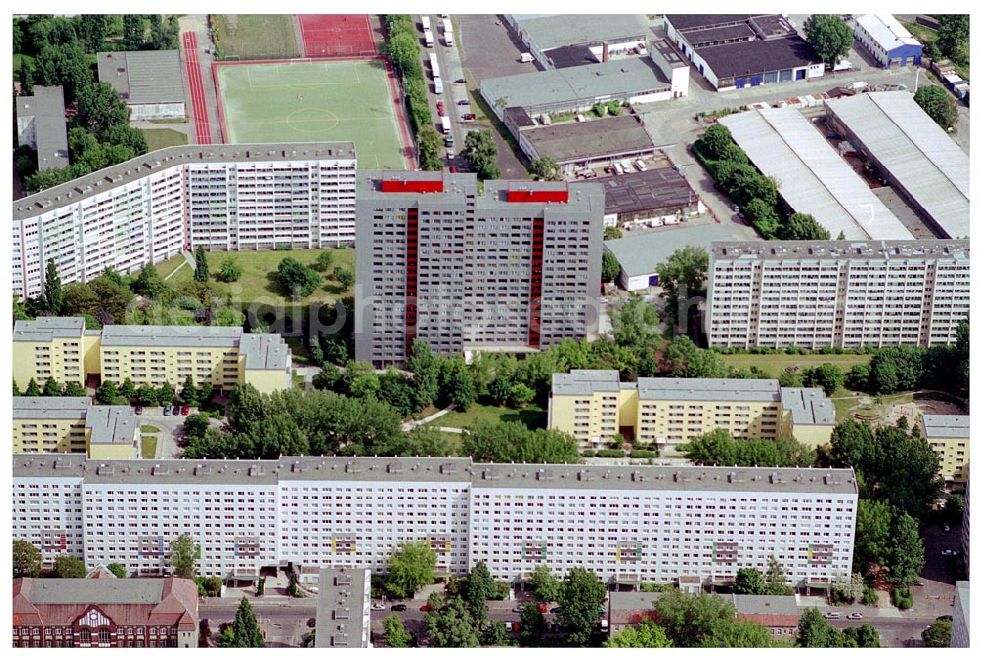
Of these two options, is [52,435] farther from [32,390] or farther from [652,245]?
[652,245]

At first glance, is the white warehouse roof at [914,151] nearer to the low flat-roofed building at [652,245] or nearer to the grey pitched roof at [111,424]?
the low flat-roofed building at [652,245]

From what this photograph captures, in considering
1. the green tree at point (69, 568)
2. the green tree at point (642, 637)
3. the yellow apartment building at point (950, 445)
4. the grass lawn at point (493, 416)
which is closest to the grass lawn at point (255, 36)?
the grass lawn at point (493, 416)

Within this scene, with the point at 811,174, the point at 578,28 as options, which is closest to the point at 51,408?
the point at 811,174

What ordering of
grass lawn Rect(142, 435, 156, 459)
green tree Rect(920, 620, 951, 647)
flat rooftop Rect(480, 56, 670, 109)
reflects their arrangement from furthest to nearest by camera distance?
flat rooftop Rect(480, 56, 670, 109) → grass lawn Rect(142, 435, 156, 459) → green tree Rect(920, 620, 951, 647)

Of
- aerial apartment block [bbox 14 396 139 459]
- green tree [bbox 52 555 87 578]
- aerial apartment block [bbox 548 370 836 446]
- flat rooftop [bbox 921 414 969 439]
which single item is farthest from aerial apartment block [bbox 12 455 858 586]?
aerial apartment block [bbox 548 370 836 446]

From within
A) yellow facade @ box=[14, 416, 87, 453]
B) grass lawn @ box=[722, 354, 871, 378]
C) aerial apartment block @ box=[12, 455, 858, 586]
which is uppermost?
grass lawn @ box=[722, 354, 871, 378]

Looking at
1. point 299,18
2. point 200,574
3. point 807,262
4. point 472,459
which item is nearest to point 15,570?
point 200,574

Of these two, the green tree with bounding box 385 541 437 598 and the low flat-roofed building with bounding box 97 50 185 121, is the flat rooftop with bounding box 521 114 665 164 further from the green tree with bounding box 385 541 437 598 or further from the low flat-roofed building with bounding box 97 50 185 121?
the green tree with bounding box 385 541 437 598
